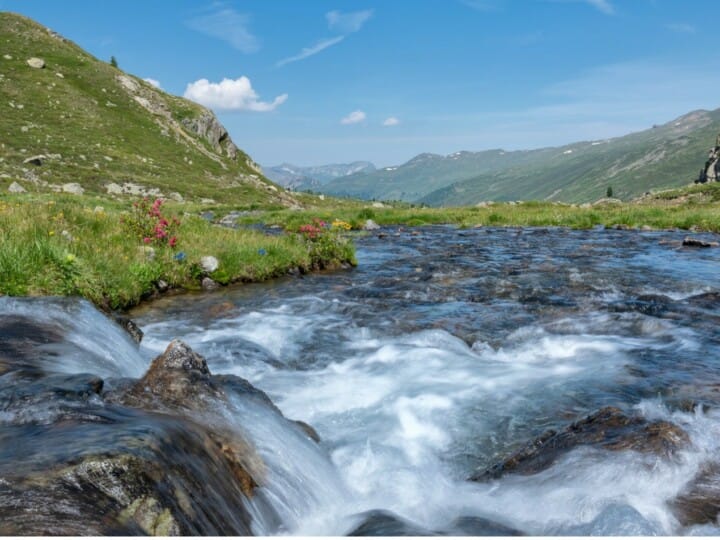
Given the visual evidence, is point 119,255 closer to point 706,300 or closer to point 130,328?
point 130,328

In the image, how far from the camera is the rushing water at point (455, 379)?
491 centimetres

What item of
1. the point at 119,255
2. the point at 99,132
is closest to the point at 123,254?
the point at 119,255

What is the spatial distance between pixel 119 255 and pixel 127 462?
10.9 m

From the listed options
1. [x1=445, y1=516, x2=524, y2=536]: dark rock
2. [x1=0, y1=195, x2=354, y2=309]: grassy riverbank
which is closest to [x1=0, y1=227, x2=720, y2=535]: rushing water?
[x1=445, y1=516, x2=524, y2=536]: dark rock

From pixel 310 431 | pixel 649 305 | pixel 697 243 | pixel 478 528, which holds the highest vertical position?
pixel 310 431

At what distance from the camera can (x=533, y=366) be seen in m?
8.94

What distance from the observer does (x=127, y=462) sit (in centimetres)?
327

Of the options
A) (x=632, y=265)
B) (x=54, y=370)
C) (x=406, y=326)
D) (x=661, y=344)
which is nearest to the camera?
(x=54, y=370)

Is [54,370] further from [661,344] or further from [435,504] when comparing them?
[661,344]

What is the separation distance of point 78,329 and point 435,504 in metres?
5.62

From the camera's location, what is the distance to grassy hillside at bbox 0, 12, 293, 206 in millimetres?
65688

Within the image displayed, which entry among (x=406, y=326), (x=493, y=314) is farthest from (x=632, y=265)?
(x=406, y=326)

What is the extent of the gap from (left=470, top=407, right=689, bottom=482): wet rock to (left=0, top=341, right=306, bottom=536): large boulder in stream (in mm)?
2744

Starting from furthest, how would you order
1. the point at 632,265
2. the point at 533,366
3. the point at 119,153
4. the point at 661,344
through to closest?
1. the point at 119,153
2. the point at 632,265
3. the point at 661,344
4. the point at 533,366
